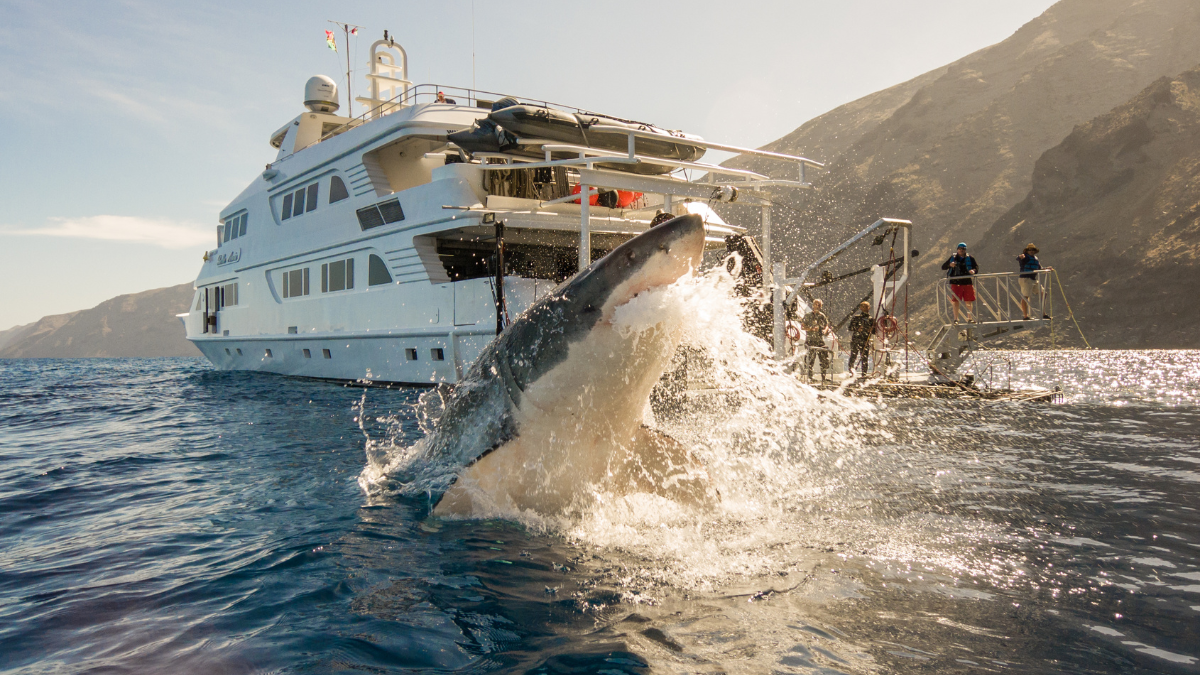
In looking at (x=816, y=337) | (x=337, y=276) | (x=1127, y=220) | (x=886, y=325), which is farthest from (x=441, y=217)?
(x=1127, y=220)

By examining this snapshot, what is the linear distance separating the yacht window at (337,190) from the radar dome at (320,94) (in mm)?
5574

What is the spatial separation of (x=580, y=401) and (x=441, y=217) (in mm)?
11256

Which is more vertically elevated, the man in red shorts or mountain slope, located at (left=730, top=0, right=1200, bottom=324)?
mountain slope, located at (left=730, top=0, right=1200, bottom=324)

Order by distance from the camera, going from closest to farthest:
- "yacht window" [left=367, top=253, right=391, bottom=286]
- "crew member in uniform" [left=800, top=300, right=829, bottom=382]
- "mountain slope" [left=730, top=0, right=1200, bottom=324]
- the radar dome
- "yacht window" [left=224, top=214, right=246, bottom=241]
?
"crew member in uniform" [left=800, top=300, right=829, bottom=382] → "yacht window" [left=367, top=253, right=391, bottom=286] → the radar dome → "yacht window" [left=224, top=214, right=246, bottom=241] → "mountain slope" [left=730, top=0, right=1200, bottom=324]

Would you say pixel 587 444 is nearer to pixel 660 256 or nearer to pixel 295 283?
pixel 660 256

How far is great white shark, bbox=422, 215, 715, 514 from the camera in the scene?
12.0 ft

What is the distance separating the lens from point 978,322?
1352 centimetres

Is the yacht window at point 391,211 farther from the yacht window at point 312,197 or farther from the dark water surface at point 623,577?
the dark water surface at point 623,577

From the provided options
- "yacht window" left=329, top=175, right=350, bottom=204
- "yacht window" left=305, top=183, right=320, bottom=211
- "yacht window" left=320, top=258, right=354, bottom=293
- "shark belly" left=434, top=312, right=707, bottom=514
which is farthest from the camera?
"yacht window" left=305, top=183, right=320, bottom=211

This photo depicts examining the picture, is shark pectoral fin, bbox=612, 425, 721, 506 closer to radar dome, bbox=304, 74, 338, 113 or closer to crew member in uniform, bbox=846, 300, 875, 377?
crew member in uniform, bbox=846, 300, 875, 377

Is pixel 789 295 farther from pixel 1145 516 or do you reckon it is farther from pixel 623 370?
pixel 623 370

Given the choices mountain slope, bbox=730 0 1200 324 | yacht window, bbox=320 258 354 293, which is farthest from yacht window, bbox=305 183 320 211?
mountain slope, bbox=730 0 1200 324

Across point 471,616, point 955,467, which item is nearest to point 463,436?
point 471,616

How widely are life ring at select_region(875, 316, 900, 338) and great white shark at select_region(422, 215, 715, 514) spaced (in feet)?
36.8
